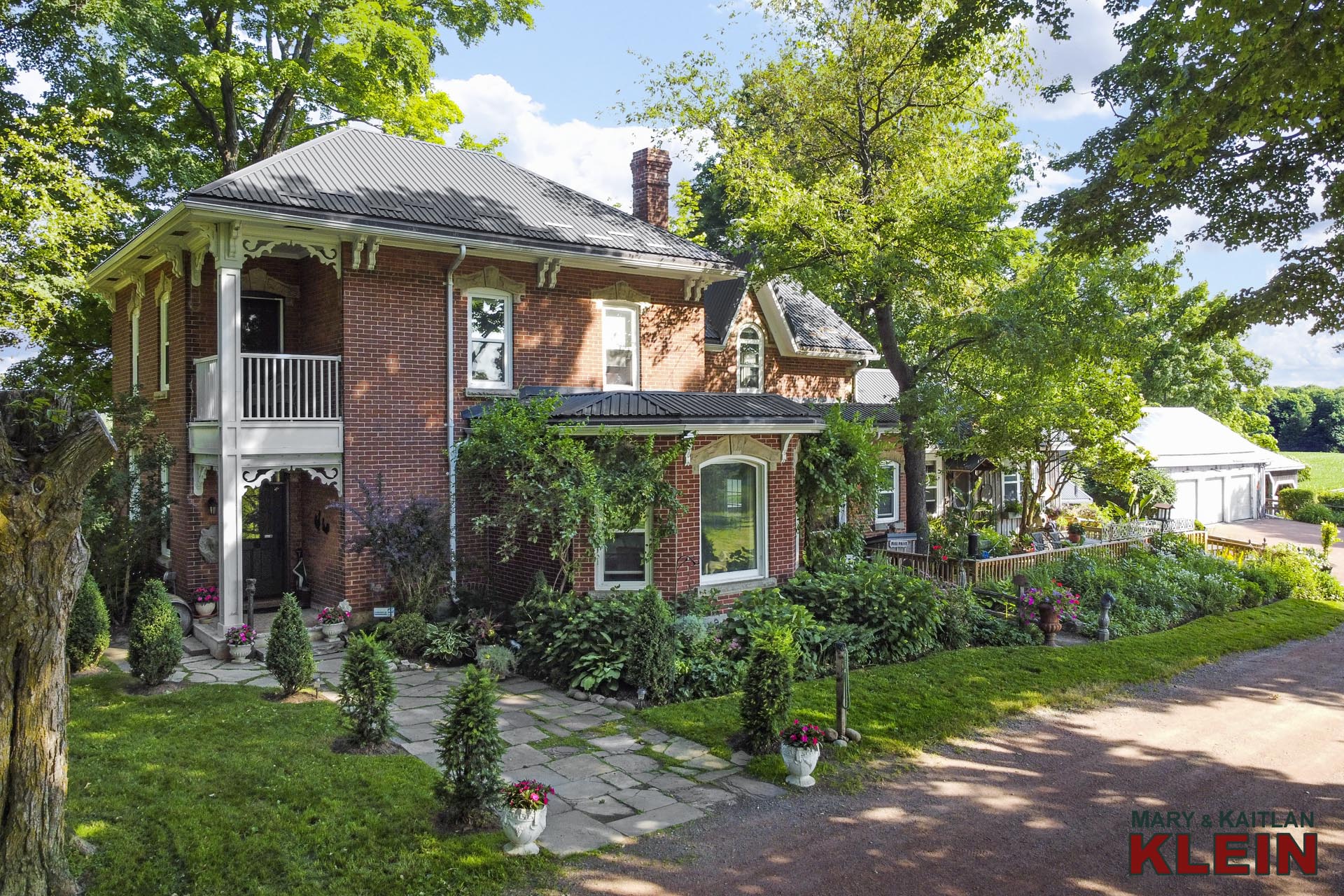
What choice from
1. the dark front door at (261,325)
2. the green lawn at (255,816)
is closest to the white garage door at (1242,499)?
the dark front door at (261,325)

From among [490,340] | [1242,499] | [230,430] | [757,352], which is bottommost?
[1242,499]

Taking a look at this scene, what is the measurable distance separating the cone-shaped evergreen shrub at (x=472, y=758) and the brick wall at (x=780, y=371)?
42.1 ft

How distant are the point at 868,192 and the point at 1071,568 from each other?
9.42 meters

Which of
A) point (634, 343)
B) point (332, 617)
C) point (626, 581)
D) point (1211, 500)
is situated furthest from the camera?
point (1211, 500)

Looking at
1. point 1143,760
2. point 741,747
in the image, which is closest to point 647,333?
point 741,747

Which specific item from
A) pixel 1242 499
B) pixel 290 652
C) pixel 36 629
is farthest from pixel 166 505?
pixel 1242 499

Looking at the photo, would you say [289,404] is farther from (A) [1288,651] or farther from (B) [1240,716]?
(A) [1288,651]

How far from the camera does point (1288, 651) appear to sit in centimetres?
1433

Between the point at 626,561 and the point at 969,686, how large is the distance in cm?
526

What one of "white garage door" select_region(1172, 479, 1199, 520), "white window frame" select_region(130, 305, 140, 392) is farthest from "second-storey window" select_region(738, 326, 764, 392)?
"white garage door" select_region(1172, 479, 1199, 520)

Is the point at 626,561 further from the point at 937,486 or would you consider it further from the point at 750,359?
the point at 937,486

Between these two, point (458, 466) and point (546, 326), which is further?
point (546, 326)

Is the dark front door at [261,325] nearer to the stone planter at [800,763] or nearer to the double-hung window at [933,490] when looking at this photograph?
the stone planter at [800,763]

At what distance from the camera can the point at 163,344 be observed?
15.1 m
